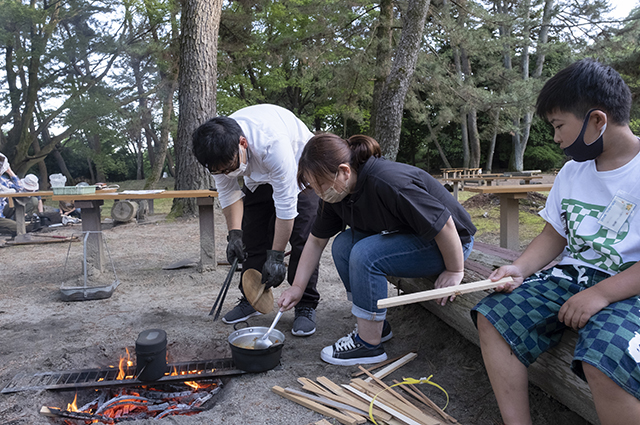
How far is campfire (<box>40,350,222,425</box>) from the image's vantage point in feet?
6.32

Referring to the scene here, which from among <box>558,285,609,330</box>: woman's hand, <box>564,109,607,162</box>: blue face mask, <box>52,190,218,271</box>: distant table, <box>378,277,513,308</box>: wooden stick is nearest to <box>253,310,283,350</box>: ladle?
<box>378,277,513,308</box>: wooden stick

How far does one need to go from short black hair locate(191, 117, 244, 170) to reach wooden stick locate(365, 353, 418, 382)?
1.34 m

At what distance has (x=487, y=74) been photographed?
51.2 ft

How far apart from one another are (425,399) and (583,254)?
0.91m

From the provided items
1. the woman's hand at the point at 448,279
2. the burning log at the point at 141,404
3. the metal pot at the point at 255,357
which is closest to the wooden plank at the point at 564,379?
the woman's hand at the point at 448,279

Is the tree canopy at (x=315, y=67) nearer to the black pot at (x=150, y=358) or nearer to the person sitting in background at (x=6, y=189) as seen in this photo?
the person sitting in background at (x=6, y=189)

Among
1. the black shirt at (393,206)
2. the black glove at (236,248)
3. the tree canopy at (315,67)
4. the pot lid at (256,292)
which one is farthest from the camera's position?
the tree canopy at (315,67)

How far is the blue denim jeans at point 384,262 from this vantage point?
2.10m

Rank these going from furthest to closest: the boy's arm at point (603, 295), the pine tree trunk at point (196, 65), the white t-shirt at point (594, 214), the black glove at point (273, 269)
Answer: the pine tree trunk at point (196, 65) → the black glove at point (273, 269) → the white t-shirt at point (594, 214) → the boy's arm at point (603, 295)

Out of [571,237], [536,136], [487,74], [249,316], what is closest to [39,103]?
[487,74]

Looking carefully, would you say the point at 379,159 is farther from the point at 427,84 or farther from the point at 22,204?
the point at 427,84

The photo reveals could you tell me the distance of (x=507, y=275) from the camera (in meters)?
1.72

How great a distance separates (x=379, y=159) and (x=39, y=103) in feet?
73.7

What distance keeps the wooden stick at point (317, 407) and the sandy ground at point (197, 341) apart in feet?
0.09
